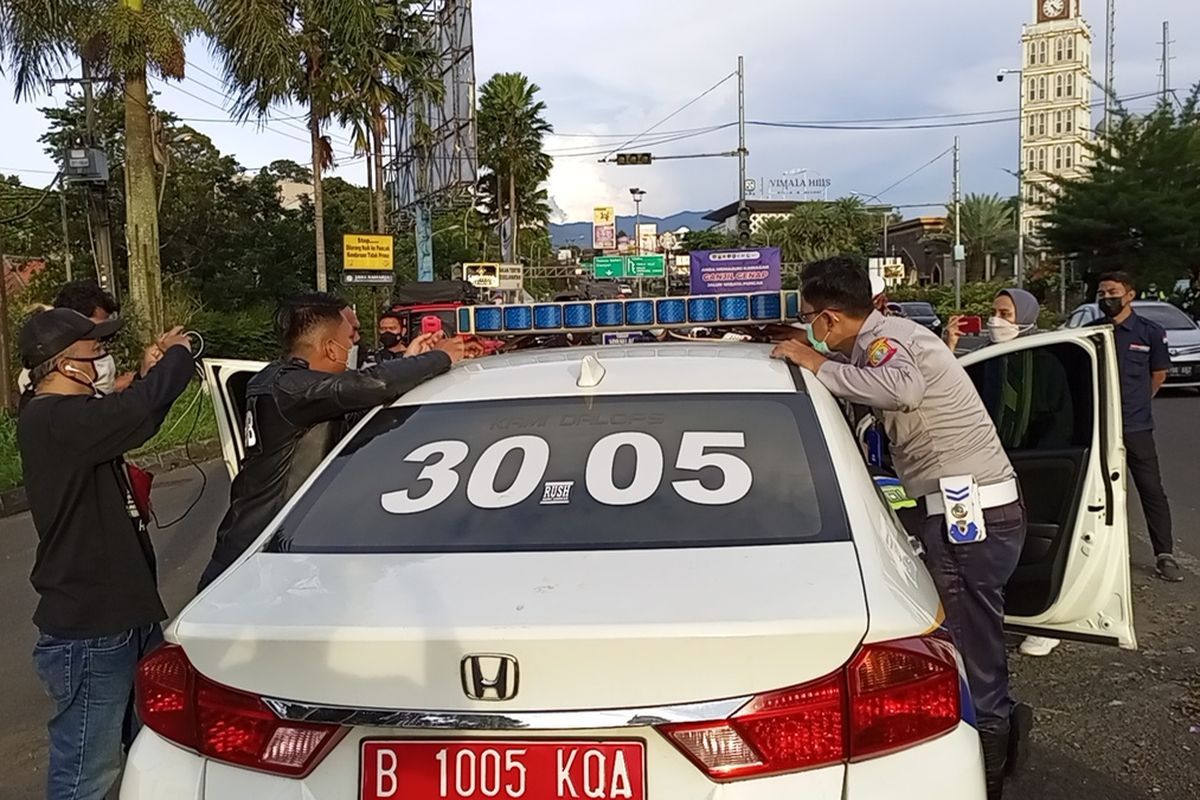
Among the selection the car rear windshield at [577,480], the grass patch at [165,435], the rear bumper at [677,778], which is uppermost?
the car rear windshield at [577,480]

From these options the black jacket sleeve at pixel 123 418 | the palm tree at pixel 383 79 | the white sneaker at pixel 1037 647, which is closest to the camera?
the black jacket sleeve at pixel 123 418

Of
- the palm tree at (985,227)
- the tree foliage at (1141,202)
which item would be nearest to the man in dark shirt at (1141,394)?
the tree foliage at (1141,202)

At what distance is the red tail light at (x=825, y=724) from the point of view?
5.89ft

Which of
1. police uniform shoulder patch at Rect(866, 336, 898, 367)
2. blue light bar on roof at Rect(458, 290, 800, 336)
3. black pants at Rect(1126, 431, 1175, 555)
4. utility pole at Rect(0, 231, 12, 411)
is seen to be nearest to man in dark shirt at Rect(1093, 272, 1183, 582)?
black pants at Rect(1126, 431, 1175, 555)

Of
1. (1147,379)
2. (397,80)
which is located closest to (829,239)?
(397,80)

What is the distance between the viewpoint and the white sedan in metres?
1.80

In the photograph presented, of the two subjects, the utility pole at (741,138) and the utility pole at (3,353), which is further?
the utility pole at (741,138)

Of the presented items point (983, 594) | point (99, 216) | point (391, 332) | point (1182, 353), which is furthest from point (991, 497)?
point (99, 216)

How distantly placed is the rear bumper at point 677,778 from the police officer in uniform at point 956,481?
5.01 ft

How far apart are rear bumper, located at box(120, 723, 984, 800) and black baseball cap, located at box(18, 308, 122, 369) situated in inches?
49.9

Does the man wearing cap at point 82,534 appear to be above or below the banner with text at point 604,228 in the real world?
below

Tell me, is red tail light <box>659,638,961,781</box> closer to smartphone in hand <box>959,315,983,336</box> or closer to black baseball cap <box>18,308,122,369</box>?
black baseball cap <box>18,308,122,369</box>

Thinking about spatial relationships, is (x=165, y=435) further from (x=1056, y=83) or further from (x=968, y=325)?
(x=1056, y=83)

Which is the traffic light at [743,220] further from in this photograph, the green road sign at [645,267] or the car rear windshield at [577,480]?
the car rear windshield at [577,480]
